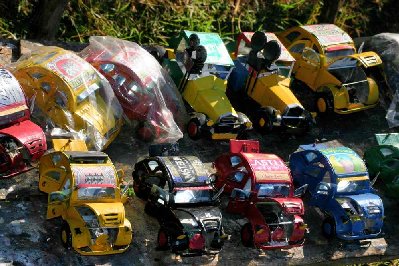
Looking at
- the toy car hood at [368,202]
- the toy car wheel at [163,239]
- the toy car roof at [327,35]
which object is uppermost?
the toy car roof at [327,35]

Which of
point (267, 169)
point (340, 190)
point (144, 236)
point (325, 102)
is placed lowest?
point (144, 236)

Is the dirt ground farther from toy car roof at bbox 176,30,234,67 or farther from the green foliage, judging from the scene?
the green foliage

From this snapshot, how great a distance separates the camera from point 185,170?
55.6ft

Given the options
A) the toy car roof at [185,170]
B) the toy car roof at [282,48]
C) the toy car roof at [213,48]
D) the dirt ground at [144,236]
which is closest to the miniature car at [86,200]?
the dirt ground at [144,236]

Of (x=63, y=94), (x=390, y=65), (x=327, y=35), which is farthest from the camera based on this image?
(x=390, y=65)

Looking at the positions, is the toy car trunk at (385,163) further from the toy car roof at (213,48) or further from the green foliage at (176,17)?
the green foliage at (176,17)

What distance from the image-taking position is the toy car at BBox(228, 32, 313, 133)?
20.3 m

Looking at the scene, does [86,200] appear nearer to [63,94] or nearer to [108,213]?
[108,213]

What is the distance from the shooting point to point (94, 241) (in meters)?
15.4

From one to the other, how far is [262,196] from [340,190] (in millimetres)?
1922

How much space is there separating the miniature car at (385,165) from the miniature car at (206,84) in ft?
10.3

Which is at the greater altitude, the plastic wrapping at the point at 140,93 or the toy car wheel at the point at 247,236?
the plastic wrapping at the point at 140,93

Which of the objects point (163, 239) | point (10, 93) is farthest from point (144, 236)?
point (10, 93)

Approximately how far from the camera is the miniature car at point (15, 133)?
16.6 meters
